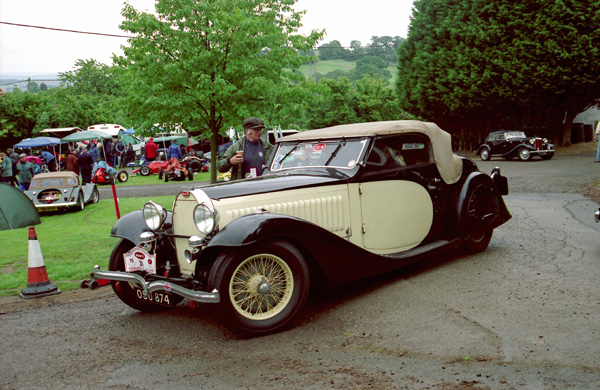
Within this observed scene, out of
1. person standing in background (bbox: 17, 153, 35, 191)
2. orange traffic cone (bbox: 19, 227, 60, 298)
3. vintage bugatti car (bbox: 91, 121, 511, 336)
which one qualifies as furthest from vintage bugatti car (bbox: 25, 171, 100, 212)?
vintage bugatti car (bbox: 91, 121, 511, 336)

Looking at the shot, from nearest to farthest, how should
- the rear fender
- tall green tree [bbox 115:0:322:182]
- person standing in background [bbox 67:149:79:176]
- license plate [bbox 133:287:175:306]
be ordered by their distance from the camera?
license plate [bbox 133:287:175:306] → the rear fender → tall green tree [bbox 115:0:322:182] → person standing in background [bbox 67:149:79:176]

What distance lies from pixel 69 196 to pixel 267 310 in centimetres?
1296

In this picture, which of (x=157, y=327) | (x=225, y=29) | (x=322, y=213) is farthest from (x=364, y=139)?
(x=225, y=29)

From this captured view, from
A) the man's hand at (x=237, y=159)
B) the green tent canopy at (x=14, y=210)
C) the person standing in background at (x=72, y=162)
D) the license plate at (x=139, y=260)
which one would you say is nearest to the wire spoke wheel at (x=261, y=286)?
the license plate at (x=139, y=260)

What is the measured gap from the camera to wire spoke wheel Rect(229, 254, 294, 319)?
14.6ft

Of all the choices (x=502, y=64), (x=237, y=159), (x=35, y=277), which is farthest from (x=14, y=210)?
(x=502, y=64)

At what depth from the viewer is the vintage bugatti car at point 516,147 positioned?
2442cm

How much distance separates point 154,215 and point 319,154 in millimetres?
1970

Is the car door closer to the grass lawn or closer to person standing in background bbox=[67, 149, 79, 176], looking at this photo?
the grass lawn

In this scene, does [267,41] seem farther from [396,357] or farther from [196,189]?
[396,357]

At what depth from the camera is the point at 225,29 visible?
13.4m

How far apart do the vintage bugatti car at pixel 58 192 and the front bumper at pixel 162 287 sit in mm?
11716

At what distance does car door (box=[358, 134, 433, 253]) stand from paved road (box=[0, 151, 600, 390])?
50cm

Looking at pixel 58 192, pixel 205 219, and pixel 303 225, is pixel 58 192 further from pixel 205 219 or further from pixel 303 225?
pixel 303 225
